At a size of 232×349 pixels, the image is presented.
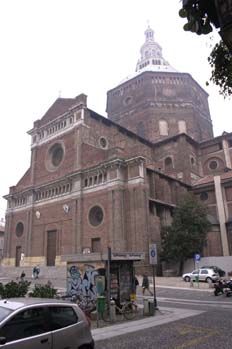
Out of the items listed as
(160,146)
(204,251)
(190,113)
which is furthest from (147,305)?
(190,113)

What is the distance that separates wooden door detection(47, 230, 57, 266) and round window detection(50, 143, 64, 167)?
9.39m

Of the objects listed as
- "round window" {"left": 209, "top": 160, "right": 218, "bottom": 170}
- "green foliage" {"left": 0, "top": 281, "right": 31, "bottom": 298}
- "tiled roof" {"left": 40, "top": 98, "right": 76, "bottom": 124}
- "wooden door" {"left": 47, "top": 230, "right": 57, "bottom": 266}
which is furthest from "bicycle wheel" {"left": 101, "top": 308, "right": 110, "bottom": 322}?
"round window" {"left": 209, "top": 160, "right": 218, "bottom": 170}

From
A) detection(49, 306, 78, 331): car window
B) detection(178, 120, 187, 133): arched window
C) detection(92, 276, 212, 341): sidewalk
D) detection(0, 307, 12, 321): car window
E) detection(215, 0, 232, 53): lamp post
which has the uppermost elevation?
detection(178, 120, 187, 133): arched window

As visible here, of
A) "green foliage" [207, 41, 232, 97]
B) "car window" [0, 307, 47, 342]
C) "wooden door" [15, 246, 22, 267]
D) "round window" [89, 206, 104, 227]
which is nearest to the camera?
"green foliage" [207, 41, 232, 97]

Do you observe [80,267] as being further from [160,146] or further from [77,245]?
[160,146]

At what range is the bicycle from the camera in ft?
40.0

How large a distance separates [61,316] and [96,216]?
2963 cm

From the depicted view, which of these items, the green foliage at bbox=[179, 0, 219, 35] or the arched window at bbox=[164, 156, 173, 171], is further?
the arched window at bbox=[164, 156, 173, 171]

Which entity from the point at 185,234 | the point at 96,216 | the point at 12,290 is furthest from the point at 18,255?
the point at 12,290

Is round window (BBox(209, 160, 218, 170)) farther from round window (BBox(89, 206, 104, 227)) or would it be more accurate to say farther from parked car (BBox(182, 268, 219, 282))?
parked car (BBox(182, 268, 219, 282))

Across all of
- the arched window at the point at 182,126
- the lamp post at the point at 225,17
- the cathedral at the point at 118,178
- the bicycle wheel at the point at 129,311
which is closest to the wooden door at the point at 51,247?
the cathedral at the point at 118,178

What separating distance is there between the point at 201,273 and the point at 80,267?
15.9m

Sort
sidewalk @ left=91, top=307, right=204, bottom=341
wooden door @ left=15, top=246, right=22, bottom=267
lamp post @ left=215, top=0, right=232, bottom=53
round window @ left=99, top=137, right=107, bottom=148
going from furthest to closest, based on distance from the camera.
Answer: wooden door @ left=15, top=246, right=22, bottom=267, round window @ left=99, top=137, right=107, bottom=148, sidewalk @ left=91, top=307, right=204, bottom=341, lamp post @ left=215, top=0, right=232, bottom=53

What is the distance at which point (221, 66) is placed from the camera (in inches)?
151
